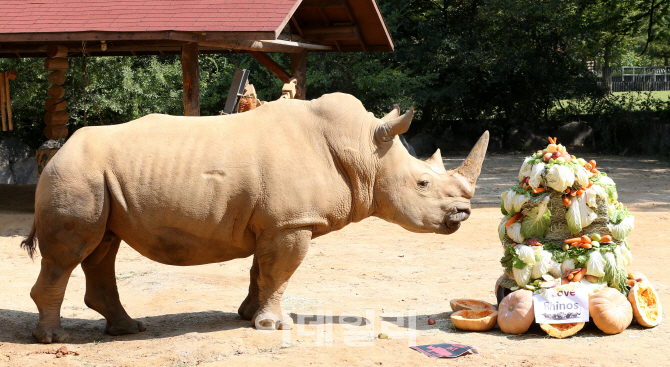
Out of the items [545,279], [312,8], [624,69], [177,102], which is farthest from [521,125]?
[624,69]

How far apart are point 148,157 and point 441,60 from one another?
19.2m

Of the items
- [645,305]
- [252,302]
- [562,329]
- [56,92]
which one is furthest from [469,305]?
[56,92]

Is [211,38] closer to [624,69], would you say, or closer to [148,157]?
[148,157]

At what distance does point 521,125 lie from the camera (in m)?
24.3

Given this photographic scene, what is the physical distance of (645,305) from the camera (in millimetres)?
5555

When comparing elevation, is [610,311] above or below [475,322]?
above

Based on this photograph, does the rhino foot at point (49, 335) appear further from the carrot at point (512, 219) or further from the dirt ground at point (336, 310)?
the carrot at point (512, 219)

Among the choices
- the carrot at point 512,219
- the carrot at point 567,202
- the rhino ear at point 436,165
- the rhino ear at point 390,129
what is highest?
the rhino ear at point 390,129

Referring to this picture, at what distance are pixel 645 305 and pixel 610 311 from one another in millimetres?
507

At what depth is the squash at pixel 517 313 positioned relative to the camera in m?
5.36

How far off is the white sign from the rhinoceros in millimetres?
927

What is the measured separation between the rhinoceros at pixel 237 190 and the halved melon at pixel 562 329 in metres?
1.06

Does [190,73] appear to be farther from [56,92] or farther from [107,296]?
[107,296]

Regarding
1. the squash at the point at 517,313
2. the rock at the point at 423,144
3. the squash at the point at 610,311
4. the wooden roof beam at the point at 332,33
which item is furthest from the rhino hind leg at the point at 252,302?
the rock at the point at 423,144
